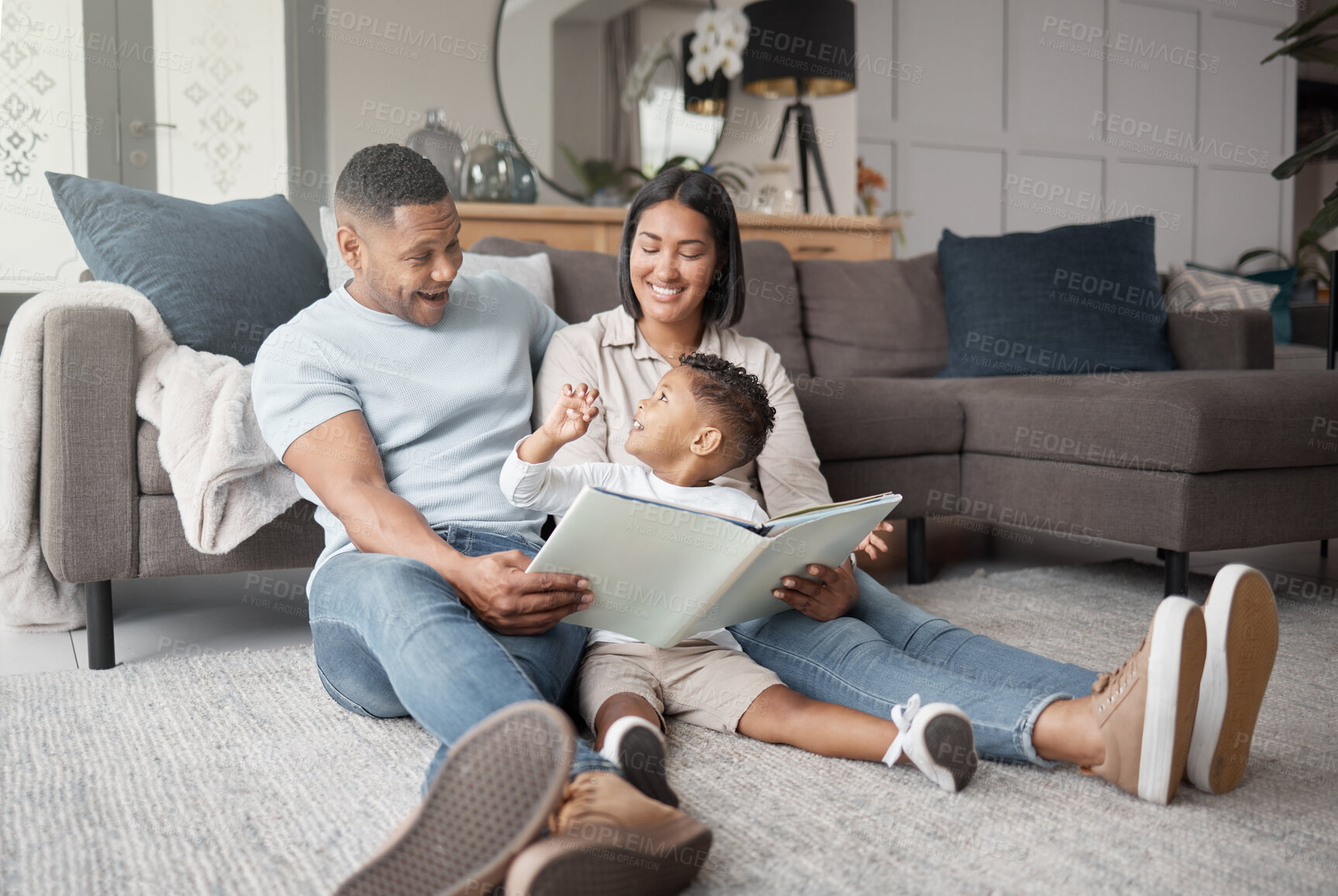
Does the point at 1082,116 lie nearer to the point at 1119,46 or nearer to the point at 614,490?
the point at 1119,46

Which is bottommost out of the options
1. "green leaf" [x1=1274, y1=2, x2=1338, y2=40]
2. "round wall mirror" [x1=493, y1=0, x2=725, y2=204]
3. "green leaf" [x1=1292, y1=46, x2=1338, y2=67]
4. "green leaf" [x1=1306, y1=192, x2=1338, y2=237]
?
"green leaf" [x1=1306, y1=192, x2=1338, y2=237]

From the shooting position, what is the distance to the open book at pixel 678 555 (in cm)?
110

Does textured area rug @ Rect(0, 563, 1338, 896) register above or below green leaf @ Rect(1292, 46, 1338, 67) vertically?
below

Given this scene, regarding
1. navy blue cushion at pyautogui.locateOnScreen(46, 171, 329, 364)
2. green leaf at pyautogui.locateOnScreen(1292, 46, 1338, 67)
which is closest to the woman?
navy blue cushion at pyautogui.locateOnScreen(46, 171, 329, 364)

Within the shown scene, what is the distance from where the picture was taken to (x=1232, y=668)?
3.62 feet

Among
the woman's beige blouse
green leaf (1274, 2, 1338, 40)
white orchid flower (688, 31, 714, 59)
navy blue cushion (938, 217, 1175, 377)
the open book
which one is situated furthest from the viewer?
→ white orchid flower (688, 31, 714, 59)

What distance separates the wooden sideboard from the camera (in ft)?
10.9

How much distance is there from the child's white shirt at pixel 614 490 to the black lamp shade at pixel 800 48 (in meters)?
3.09

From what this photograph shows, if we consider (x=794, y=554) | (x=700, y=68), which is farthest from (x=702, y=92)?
(x=794, y=554)

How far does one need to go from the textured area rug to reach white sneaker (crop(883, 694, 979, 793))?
0.03 meters

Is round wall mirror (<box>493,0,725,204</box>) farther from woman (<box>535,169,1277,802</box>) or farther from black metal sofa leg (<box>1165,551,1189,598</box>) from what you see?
black metal sofa leg (<box>1165,551,1189,598</box>)

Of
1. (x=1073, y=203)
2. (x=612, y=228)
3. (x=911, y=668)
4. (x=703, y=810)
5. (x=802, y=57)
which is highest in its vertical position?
(x=802, y=57)

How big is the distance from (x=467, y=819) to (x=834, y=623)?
2.18ft

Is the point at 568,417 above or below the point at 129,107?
below
